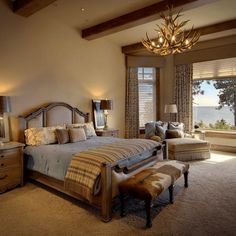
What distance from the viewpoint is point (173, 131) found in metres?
5.91

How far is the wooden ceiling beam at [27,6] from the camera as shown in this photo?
3.63 m

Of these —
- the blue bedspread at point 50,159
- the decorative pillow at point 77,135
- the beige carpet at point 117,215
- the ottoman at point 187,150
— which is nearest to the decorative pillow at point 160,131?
the ottoman at point 187,150

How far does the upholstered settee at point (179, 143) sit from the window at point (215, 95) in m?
1.45

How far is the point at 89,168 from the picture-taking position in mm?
2775

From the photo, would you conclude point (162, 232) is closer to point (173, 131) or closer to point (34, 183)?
point (34, 183)

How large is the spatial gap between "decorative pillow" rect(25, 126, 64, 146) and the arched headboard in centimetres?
16

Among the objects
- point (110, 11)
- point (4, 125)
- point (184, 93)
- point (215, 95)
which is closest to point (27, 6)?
point (110, 11)

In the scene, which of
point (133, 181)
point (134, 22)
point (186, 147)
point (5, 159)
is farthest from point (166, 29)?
point (5, 159)

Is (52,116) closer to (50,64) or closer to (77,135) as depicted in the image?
(77,135)

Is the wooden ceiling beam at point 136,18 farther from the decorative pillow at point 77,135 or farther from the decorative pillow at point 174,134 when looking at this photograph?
the decorative pillow at point 174,134

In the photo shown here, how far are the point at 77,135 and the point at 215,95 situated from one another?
190 inches

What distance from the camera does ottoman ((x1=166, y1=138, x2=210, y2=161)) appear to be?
5.23 metres

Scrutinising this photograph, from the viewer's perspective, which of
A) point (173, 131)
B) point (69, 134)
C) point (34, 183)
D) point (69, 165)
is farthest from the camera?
point (173, 131)

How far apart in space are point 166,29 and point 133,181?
2517 millimetres
